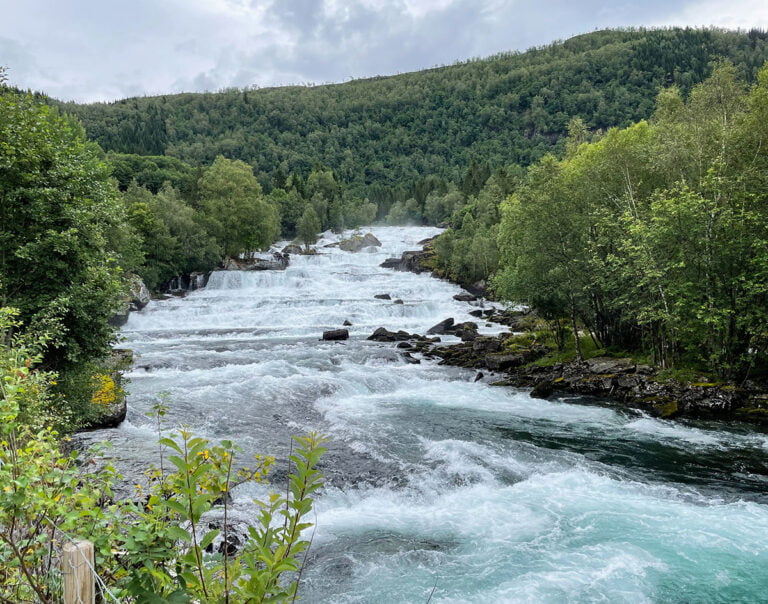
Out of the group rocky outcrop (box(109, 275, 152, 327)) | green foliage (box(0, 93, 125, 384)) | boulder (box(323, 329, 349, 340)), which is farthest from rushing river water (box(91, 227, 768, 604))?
rocky outcrop (box(109, 275, 152, 327))

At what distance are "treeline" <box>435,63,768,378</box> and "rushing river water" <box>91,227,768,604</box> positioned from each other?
430 cm

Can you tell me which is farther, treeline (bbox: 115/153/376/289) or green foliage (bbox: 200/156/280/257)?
green foliage (bbox: 200/156/280/257)

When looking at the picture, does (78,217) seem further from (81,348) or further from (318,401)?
(318,401)

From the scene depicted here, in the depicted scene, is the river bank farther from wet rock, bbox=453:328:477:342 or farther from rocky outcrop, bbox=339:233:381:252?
rocky outcrop, bbox=339:233:381:252

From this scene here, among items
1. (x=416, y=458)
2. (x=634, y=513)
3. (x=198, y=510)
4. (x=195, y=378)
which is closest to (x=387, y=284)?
(x=195, y=378)

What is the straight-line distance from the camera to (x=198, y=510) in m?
2.55

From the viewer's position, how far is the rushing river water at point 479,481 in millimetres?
8141

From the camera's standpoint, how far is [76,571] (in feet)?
8.05

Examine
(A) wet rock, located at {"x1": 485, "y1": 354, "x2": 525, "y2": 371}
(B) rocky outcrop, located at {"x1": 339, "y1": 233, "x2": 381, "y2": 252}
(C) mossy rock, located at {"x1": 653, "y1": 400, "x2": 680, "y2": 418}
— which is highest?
(B) rocky outcrop, located at {"x1": 339, "y1": 233, "x2": 381, "y2": 252}

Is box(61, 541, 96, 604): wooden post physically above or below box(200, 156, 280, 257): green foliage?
below

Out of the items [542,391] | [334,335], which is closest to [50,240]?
[542,391]

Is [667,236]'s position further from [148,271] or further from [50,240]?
[148,271]

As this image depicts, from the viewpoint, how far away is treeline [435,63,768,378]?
16719 millimetres

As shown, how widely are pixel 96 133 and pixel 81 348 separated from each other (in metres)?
179
